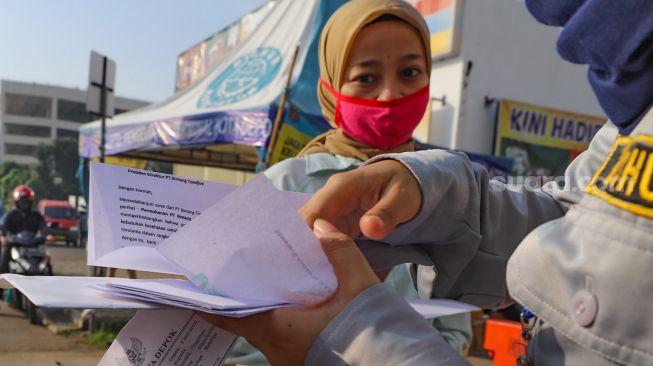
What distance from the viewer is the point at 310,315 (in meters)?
0.58

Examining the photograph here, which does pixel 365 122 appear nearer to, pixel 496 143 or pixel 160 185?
pixel 160 185

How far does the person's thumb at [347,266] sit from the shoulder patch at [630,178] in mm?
241

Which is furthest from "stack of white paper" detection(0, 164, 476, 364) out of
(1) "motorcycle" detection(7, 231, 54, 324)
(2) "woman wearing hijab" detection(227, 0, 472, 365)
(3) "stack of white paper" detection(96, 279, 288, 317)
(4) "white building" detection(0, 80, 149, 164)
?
(4) "white building" detection(0, 80, 149, 164)

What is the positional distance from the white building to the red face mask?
6447 cm

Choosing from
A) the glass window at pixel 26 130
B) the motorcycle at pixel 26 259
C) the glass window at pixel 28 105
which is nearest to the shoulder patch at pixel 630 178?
the motorcycle at pixel 26 259

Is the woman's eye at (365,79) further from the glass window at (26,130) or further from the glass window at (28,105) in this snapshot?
the glass window at (26,130)

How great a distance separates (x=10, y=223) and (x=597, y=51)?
8.01 meters

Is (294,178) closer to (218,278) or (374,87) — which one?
(374,87)

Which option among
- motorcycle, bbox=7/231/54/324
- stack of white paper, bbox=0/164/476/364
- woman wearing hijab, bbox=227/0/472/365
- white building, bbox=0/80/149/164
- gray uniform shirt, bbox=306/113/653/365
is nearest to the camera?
gray uniform shirt, bbox=306/113/653/365

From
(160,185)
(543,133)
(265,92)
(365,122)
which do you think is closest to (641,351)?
(160,185)

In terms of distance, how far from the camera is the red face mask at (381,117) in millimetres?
1583

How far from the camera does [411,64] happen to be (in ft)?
5.34

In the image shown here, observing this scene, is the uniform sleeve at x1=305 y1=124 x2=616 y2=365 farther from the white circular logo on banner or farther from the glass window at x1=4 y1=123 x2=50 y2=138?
the glass window at x1=4 y1=123 x2=50 y2=138

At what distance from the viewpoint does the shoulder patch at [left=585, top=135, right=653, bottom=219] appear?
0.45 m
